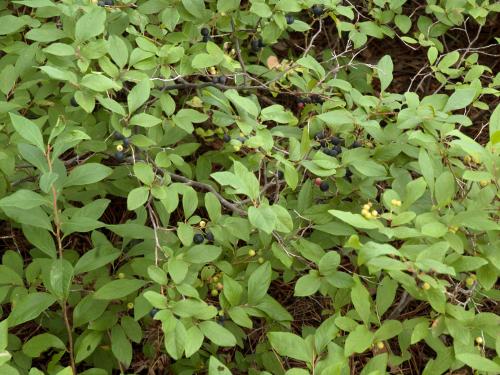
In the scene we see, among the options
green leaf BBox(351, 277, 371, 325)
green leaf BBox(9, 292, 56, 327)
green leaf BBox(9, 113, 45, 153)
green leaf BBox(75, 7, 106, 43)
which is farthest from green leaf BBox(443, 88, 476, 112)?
green leaf BBox(9, 292, 56, 327)

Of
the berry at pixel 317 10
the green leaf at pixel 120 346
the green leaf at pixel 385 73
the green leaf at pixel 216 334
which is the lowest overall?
the green leaf at pixel 120 346

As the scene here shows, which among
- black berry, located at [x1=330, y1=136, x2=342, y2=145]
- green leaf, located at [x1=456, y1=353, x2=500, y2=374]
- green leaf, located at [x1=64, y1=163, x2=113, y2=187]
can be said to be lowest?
green leaf, located at [x1=456, y1=353, x2=500, y2=374]

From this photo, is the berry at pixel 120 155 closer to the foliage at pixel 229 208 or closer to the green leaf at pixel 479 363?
the foliage at pixel 229 208

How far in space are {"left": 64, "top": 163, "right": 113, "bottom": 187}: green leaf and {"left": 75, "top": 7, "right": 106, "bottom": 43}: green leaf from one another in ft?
1.29

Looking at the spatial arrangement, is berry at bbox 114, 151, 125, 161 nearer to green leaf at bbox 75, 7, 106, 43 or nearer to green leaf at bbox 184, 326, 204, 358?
green leaf at bbox 75, 7, 106, 43

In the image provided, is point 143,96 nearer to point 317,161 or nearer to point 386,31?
point 317,161

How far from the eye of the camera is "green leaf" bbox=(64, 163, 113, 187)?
1899 millimetres

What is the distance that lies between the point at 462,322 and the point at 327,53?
185 centimetres

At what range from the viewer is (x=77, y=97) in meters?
1.94

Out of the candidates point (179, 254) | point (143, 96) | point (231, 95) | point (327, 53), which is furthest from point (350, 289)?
point (327, 53)

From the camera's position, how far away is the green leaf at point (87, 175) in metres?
1.90

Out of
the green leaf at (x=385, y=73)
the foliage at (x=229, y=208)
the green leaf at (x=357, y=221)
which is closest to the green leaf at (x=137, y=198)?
the foliage at (x=229, y=208)

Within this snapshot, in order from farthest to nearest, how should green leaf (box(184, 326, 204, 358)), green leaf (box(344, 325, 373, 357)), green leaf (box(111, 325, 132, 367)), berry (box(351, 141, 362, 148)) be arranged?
berry (box(351, 141, 362, 148))
green leaf (box(111, 325, 132, 367))
green leaf (box(344, 325, 373, 357))
green leaf (box(184, 326, 204, 358))

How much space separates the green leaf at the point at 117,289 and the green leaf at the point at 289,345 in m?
0.45
